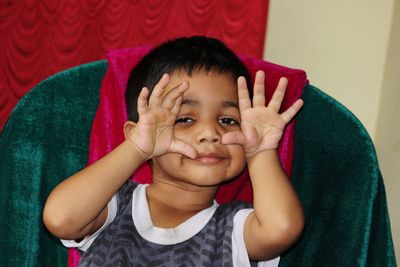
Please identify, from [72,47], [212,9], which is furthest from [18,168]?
[212,9]

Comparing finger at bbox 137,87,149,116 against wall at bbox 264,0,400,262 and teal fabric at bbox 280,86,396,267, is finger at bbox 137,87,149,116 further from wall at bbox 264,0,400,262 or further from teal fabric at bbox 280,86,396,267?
wall at bbox 264,0,400,262

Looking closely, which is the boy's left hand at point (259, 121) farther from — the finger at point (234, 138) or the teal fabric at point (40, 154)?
the teal fabric at point (40, 154)

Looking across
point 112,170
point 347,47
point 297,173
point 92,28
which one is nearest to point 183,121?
point 112,170

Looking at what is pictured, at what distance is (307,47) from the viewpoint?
2.01m

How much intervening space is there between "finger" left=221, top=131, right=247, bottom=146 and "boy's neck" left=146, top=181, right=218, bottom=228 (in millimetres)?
145

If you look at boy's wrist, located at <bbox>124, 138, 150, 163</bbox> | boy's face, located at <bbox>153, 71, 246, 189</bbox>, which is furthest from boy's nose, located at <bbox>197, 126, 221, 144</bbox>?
boy's wrist, located at <bbox>124, 138, 150, 163</bbox>

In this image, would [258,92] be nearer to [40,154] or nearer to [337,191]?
[337,191]

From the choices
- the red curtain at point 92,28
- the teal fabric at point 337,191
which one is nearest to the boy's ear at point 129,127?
the teal fabric at point 337,191

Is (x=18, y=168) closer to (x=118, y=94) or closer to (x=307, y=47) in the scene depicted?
(x=118, y=94)

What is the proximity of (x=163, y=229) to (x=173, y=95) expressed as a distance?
26 cm

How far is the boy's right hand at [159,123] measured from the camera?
37.6 inches

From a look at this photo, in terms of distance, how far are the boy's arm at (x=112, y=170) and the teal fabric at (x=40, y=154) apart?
0.15m

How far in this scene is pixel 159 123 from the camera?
979mm

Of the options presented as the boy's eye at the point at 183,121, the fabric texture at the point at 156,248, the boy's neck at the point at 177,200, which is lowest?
the fabric texture at the point at 156,248
